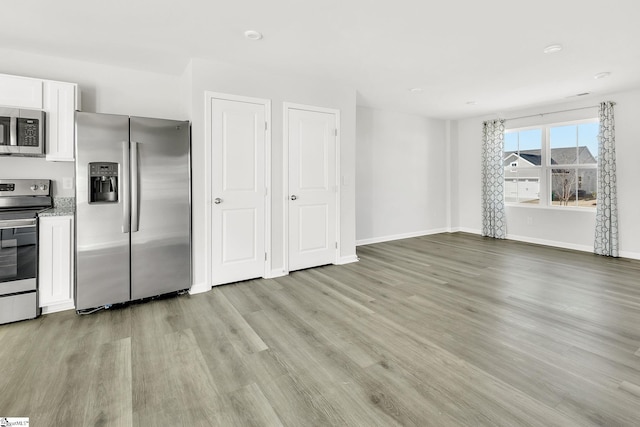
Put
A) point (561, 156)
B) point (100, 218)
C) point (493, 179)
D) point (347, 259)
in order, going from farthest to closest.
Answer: point (493, 179)
point (561, 156)
point (347, 259)
point (100, 218)

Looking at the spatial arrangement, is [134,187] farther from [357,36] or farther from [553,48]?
[553,48]

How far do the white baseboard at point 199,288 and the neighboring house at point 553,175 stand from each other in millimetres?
5890

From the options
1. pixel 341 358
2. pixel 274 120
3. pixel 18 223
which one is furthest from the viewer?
pixel 274 120

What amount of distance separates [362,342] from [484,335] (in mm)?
941

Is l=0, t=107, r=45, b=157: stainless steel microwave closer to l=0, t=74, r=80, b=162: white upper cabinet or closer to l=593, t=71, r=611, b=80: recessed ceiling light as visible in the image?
l=0, t=74, r=80, b=162: white upper cabinet

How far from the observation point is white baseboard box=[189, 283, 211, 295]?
3352 mm

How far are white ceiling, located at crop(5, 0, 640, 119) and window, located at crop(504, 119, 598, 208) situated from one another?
135cm

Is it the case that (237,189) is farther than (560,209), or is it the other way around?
(560,209)

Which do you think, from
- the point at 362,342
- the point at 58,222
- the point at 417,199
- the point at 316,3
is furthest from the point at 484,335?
the point at 417,199

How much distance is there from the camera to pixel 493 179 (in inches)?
247

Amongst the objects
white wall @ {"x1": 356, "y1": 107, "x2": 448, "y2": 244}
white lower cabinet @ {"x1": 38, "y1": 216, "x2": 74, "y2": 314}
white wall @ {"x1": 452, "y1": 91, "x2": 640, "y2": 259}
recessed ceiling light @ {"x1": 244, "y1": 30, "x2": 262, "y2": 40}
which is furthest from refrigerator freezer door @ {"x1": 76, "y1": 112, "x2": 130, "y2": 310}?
white wall @ {"x1": 452, "y1": 91, "x2": 640, "y2": 259}

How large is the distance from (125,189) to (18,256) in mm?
962

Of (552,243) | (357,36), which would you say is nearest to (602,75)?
(552,243)

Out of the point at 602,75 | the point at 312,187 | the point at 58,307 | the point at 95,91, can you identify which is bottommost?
the point at 58,307
